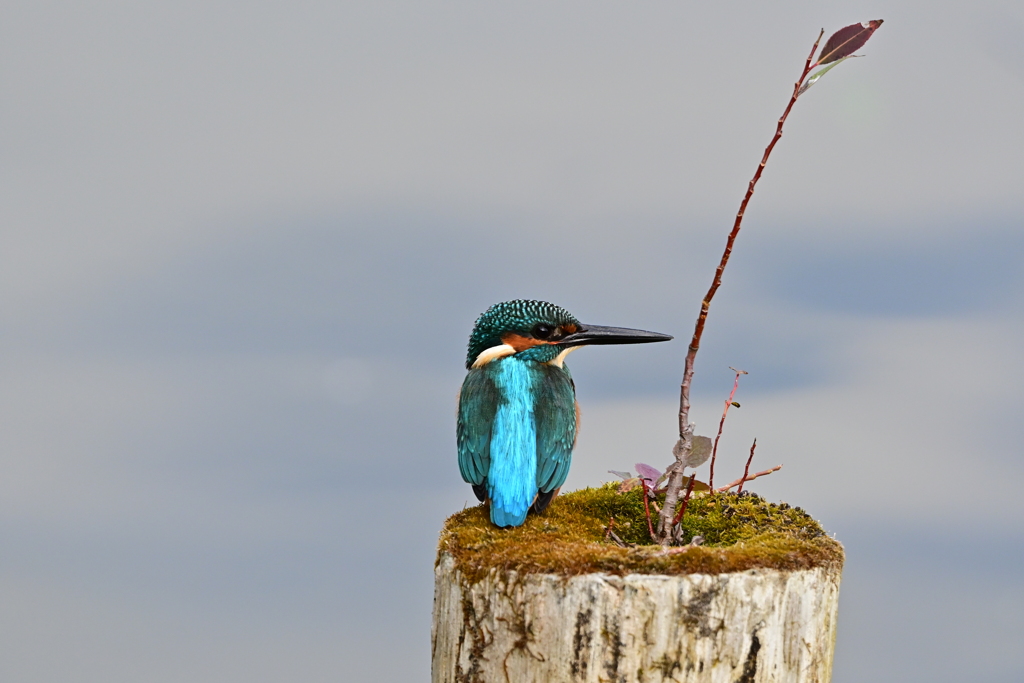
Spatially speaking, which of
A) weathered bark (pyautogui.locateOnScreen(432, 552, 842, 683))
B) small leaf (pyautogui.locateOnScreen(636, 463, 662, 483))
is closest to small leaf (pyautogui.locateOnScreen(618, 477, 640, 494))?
small leaf (pyautogui.locateOnScreen(636, 463, 662, 483))

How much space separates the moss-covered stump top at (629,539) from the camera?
3.87 m

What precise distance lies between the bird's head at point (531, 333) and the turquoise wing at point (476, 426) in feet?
0.60

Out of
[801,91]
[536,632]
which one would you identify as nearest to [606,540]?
[536,632]

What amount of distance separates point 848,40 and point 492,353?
2228 mm

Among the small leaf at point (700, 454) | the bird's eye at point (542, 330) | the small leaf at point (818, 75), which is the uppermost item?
the small leaf at point (818, 75)

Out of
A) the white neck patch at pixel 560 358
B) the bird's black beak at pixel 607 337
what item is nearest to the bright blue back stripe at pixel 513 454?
the white neck patch at pixel 560 358

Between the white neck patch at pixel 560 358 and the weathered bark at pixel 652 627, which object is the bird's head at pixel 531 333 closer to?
the white neck patch at pixel 560 358

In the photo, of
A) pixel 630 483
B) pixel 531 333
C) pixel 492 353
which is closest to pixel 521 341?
pixel 531 333

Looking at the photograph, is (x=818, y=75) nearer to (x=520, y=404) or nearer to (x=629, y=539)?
(x=520, y=404)

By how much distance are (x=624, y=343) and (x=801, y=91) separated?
158cm

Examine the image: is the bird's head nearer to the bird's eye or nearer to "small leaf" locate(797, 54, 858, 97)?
the bird's eye

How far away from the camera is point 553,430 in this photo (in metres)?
4.86

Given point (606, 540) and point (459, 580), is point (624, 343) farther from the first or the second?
point (459, 580)

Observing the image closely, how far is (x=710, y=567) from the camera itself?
3.83 metres
